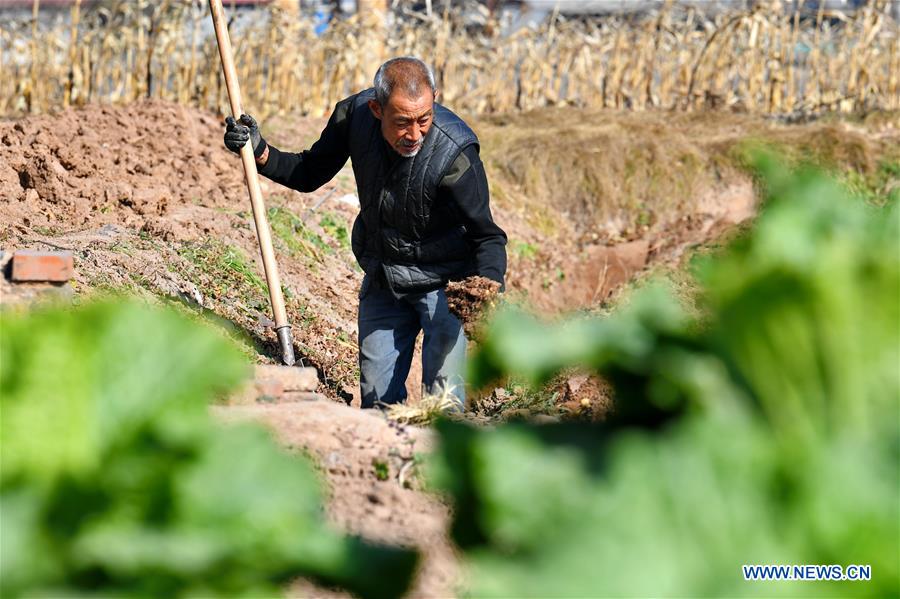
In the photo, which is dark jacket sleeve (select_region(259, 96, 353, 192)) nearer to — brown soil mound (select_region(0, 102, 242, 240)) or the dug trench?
the dug trench

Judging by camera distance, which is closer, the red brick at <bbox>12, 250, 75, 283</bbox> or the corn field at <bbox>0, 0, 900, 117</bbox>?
the red brick at <bbox>12, 250, 75, 283</bbox>

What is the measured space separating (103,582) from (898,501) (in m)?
1.49

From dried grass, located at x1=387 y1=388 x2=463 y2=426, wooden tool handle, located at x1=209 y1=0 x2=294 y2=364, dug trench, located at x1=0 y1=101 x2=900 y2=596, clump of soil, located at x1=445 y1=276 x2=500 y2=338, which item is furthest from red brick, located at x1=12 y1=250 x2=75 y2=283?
clump of soil, located at x1=445 y1=276 x2=500 y2=338

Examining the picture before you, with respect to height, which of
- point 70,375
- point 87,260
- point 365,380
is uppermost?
point 70,375

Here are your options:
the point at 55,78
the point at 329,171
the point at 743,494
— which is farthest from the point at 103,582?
the point at 55,78

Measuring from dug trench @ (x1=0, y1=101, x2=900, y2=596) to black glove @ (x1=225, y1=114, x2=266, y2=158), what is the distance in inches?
38.9

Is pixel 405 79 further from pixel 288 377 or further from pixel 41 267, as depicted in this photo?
pixel 41 267

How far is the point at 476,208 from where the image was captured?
5.31m

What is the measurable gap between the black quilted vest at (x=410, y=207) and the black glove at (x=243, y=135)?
0.57 metres

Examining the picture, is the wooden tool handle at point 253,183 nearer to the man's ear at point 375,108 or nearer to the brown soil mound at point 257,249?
the brown soil mound at point 257,249

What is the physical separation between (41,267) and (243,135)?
68.6 inches

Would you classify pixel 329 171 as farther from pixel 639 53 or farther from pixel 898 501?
pixel 639 53

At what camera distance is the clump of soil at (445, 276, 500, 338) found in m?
5.32

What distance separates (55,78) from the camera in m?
14.7
